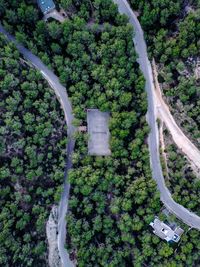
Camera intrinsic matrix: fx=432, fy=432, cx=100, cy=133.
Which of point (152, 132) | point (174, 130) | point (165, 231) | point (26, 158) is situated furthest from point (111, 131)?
point (165, 231)

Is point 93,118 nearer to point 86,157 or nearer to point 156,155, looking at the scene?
point 86,157

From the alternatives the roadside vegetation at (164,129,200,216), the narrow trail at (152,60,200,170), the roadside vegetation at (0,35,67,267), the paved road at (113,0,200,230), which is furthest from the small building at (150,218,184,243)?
the roadside vegetation at (0,35,67,267)

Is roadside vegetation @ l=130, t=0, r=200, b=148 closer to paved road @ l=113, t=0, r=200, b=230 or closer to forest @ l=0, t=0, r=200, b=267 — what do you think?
paved road @ l=113, t=0, r=200, b=230

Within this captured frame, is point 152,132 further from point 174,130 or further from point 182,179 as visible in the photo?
point 182,179

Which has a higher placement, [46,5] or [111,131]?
[46,5]

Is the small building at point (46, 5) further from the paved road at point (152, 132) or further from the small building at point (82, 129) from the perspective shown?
the small building at point (82, 129)

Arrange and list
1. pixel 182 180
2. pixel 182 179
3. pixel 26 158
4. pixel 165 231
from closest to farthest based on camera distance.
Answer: pixel 26 158 < pixel 182 180 < pixel 182 179 < pixel 165 231

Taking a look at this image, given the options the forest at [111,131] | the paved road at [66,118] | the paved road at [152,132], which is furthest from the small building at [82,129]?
the paved road at [152,132]
